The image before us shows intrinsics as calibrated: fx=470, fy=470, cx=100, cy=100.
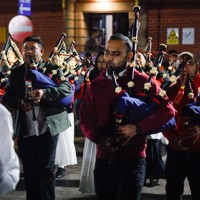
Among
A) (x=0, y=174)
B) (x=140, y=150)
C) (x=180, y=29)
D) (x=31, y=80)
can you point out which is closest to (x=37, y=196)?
(x=31, y=80)

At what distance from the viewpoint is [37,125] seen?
16.2 feet

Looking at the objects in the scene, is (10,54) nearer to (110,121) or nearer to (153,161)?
(153,161)

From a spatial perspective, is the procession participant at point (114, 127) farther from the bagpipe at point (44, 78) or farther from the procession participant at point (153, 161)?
the procession participant at point (153, 161)

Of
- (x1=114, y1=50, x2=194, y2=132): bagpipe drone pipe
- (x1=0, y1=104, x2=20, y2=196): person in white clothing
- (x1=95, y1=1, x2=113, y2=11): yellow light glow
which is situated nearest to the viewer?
(x1=0, y1=104, x2=20, y2=196): person in white clothing

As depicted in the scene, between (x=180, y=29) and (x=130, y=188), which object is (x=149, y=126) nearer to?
(x=130, y=188)

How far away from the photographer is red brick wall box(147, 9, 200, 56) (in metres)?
14.2

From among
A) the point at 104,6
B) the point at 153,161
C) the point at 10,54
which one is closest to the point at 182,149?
the point at 153,161

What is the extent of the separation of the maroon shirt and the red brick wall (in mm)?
10663

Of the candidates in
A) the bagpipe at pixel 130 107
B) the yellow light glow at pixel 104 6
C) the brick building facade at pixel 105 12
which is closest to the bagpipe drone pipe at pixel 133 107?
the bagpipe at pixel 130 107

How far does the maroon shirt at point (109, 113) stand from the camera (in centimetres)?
392

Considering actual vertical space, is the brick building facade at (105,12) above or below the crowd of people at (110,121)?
above

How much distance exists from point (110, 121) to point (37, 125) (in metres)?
1.23

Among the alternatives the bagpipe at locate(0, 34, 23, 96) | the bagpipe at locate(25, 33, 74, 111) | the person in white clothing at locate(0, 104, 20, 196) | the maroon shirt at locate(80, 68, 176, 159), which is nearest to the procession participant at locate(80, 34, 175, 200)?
the maroon shirt at locate(80, 68, 176, 159)

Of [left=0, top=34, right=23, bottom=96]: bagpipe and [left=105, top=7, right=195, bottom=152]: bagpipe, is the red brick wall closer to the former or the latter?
[left=0, top=34, right=23, bottom=96]: bagpipe
